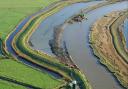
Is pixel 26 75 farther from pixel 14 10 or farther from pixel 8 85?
pixel 14 10

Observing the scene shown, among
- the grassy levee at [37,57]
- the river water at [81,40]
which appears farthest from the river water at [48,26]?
the grassy levee at [37,57]

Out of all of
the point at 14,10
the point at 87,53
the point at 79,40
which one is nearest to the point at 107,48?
the point at 87,53

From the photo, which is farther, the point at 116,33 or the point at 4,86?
the point at 116,33

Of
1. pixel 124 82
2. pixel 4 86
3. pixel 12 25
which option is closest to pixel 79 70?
pixel 124 82

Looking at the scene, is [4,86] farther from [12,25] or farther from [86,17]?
[86,17]

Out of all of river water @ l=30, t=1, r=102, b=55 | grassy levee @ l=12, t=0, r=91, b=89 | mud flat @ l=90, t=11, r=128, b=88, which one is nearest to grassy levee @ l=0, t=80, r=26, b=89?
grassy levee @ l=12, t=0, r=91, b=89

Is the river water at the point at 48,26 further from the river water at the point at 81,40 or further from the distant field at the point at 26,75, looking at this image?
the distant field at the point at 26,75
